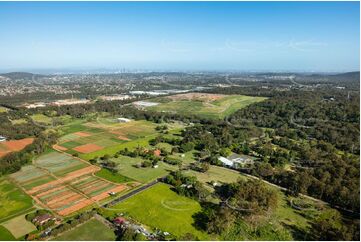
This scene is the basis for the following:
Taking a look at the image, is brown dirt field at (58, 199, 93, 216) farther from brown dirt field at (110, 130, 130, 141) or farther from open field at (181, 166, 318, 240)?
brown dirt field at (110, 130, 130, 141)

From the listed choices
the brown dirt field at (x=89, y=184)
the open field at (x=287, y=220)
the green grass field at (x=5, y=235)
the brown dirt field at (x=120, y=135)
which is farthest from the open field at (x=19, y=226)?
the brown dirt field at (x=120, y=135)

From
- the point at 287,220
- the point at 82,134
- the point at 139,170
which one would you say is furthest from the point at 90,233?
the point at 82,134

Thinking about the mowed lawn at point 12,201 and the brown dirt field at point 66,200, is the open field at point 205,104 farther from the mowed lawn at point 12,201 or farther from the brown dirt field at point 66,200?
the mowed lawn at point 12,201

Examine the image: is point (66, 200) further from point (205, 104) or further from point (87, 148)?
point (205, 104)

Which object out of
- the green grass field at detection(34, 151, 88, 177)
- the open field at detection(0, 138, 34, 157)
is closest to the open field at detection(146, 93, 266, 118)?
the open field at detection(0, 138, 34, 157)

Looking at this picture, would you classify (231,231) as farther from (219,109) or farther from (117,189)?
(219,109)

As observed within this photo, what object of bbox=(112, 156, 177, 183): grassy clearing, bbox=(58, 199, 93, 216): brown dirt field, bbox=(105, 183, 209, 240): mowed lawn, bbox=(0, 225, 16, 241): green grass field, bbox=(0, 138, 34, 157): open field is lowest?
bbox=(0, 225, 16, 241): green grass field

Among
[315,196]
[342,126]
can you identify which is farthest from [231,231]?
[342,126]
